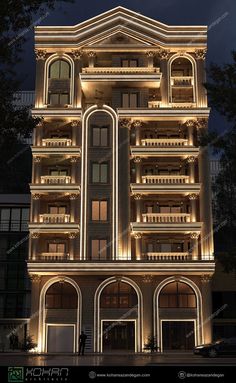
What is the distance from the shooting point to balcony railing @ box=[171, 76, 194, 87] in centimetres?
5466

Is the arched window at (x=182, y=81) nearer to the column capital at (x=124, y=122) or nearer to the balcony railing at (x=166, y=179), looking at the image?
the column capital at (x=124, y=122)

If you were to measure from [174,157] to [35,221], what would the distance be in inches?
595

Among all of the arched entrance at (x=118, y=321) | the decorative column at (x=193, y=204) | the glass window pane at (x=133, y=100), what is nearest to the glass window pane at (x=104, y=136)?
the glass window pane at (x=133, y=100)

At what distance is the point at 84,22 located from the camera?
54469 millimetres

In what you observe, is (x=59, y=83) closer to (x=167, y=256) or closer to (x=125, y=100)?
(x=125, y=100)

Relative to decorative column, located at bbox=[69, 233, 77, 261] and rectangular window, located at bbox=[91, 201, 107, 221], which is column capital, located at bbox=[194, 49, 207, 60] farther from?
decorative column, located at bbox=[69, 233, 77, 261]

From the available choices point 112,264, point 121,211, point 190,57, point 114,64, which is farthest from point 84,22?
point 112,264

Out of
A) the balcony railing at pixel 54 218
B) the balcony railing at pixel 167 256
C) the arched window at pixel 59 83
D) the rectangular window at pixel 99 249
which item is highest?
the arched window at pixel 59 83

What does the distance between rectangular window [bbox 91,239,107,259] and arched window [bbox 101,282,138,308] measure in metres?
2.90

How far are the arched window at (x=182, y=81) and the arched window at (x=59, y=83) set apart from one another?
11.0m

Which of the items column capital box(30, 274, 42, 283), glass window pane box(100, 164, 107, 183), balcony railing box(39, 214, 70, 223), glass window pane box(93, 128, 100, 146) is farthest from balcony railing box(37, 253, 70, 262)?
glass window pane box(93, 128, 100, 146)

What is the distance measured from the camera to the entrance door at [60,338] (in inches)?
1852

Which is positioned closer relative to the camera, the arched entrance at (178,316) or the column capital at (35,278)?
the arched entrance at (178,316)

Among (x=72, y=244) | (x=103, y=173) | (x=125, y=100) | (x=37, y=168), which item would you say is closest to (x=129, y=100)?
(x=125, y=100)
